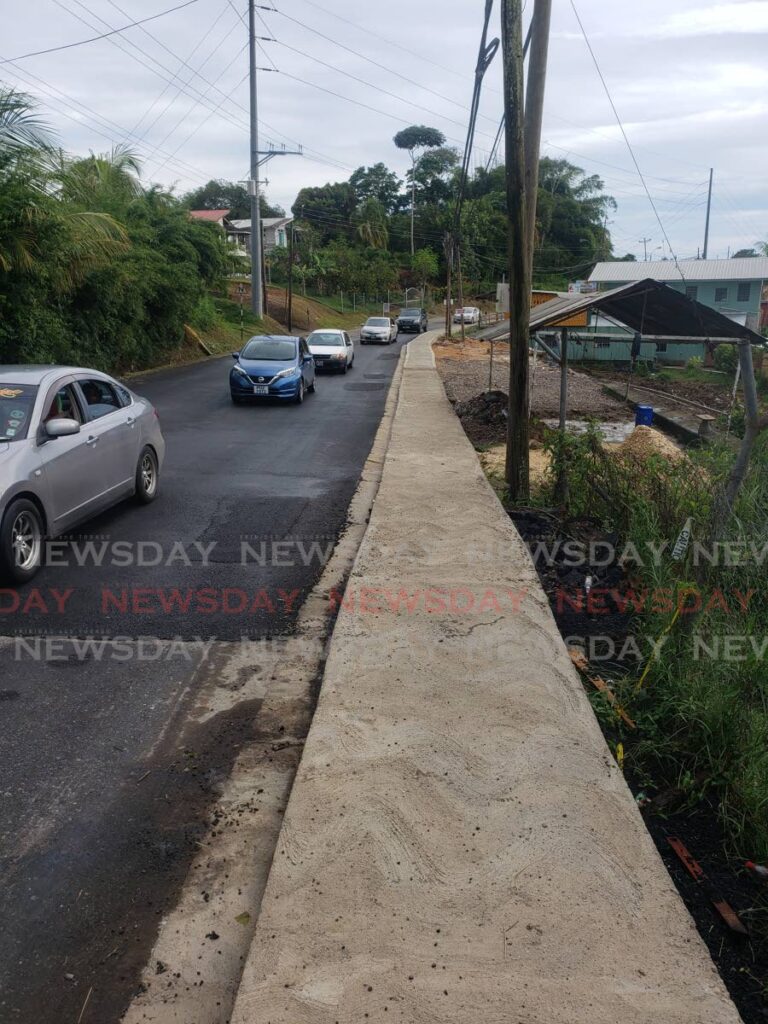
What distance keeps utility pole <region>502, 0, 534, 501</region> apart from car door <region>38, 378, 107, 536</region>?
4.60 m

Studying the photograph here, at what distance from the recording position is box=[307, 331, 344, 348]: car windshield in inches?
1163

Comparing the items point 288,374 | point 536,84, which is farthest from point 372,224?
point 536,84

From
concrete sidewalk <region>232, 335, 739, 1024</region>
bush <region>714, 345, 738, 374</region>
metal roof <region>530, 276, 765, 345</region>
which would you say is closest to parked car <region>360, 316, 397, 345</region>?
bush <region>714, 345, 738, 374</region>

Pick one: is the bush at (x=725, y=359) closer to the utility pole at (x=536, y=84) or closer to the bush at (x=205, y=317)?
the bush at (x=205, y=317)

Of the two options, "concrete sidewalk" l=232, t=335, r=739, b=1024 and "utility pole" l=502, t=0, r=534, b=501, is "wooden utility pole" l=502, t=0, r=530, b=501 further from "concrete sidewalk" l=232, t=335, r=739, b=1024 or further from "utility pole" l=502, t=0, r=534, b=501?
"concrete sidewalk" l=232, t=335, r=739, b=1024

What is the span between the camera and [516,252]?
31.4 feet

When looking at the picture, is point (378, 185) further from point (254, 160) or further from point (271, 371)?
point (271, 371)

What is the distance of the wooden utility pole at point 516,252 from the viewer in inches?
354

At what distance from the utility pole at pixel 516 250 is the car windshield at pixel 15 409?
4.95 meters

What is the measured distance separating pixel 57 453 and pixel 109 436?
1.11 m

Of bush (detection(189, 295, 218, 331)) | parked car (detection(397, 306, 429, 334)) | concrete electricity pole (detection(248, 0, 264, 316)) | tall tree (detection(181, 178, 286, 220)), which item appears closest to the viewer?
bush (detection(189, 295, 218, 331))

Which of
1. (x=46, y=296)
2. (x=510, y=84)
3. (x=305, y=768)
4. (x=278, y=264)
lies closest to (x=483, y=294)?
(x=278, y=264)

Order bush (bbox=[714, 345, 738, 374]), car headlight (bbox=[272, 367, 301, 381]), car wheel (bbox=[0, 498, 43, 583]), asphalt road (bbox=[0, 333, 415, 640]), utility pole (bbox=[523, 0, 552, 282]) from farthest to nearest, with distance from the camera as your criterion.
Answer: bush (bbox=[714, 345, 738, 374]), car headlight (bbox=[272, 367, 301, 381]), utility pole (bbox=[523, 0, 552, 282]), car wheel (bbox=[0, 498, 43, 583]), asphalt road (bbox=[0, 333, 415, 640])

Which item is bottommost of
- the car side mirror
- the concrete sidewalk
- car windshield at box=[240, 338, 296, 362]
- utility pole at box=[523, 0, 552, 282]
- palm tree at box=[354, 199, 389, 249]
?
the concrete sidewalk
